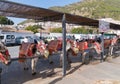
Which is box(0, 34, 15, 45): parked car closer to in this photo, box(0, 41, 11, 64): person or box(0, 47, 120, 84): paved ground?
box(0, 47, 120, 84): paved ground

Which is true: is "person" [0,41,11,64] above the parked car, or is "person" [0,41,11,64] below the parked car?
above

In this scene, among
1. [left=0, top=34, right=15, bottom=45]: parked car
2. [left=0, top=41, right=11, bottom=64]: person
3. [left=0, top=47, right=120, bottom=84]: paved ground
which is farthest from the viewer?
[left=0, top=34, right=15, bottom=45]: parked car

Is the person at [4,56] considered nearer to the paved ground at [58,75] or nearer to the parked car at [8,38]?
the paved ground at [58,75]

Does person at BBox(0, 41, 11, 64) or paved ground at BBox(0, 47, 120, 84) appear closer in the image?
person at BBox(0, 41, 11, 64)

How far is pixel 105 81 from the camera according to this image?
36.0 ft

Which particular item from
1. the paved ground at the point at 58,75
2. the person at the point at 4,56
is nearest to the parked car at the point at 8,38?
the paved ground at the point at 58,75

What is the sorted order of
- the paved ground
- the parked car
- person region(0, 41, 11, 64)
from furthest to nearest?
1. the parked car
2. the paved ground
3. person region(0, 41, 11, 64)

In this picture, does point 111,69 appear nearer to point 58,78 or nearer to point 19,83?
point 58,78

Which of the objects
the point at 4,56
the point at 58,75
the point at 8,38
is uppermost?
the point at 4,56

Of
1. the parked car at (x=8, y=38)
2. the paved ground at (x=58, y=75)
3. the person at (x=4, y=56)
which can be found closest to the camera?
the person at (x=4, y=56)

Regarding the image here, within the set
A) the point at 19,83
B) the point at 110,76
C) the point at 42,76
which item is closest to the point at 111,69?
the point at 110,76

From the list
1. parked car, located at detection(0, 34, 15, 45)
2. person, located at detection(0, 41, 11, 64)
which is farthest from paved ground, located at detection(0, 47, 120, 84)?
parked car, located at detection(0, 34, 15, 45)

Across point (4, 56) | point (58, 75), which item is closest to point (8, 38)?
point (58, 75)

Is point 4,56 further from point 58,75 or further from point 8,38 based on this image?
point 8,38
